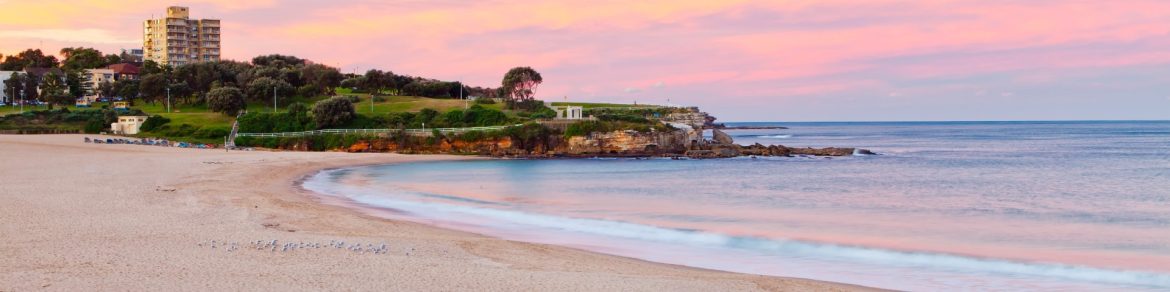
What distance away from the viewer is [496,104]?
82000mm

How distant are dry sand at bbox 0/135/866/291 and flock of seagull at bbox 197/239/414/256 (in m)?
0.11

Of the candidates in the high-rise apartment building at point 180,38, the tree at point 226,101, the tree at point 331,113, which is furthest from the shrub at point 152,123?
the high-rise apartment building at point 180,38

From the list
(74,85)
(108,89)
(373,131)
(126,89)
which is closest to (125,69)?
(74,85)

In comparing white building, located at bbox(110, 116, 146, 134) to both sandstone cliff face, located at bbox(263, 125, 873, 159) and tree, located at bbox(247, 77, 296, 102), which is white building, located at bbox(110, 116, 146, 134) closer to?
tree, located at bbox(247, 77, 296, 102)

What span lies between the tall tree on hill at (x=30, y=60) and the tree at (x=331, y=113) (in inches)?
3183

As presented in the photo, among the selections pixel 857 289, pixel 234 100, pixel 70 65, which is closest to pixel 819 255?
pixel 857 289

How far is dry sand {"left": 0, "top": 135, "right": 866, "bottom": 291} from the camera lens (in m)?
10.7

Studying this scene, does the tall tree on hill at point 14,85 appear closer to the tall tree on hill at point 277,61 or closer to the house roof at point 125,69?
the house roof at point 125,69

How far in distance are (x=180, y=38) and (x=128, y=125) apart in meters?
88.9

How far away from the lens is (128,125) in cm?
6650

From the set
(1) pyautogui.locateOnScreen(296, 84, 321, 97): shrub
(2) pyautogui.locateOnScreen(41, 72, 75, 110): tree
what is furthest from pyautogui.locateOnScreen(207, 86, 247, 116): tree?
(2) pyautogui.locateOnScreen(41, 72, 75, 110): tree

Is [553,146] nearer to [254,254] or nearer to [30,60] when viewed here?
[254,254]

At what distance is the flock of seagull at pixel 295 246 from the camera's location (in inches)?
517

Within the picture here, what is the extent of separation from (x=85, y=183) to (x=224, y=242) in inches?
538
